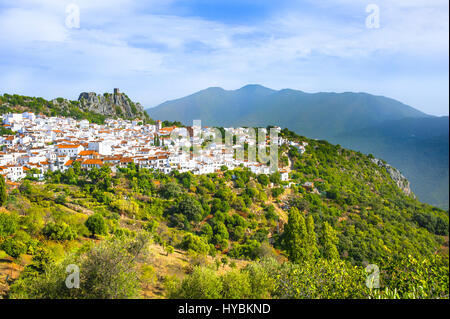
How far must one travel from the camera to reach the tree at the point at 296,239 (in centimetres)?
1392

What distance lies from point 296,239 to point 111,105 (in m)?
56.9

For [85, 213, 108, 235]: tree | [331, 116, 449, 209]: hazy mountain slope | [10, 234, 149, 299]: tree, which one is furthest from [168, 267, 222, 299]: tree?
[331, 116, 449, 209]: hazy mountain slope

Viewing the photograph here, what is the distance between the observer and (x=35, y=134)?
3303 centimetres

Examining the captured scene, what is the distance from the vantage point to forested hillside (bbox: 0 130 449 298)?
6789mm

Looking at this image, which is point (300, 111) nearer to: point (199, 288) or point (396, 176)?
point (396, 176)

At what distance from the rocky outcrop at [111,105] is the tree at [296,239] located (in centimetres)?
5265

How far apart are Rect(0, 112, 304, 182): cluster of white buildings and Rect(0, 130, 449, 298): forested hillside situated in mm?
1737

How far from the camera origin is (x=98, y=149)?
28812mm

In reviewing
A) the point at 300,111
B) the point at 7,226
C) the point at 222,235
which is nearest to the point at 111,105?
the point at 222,235

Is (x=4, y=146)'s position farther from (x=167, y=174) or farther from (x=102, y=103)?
(x=102, y=103)

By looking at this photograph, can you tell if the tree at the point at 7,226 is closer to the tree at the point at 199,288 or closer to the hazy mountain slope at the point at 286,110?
the tree at the point at 199,288

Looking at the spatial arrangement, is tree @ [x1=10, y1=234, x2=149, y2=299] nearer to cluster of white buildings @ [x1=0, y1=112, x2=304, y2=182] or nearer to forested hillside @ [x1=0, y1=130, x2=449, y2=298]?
forested hillside @ [x1=0, y1=130, x2=449, y2=298]
